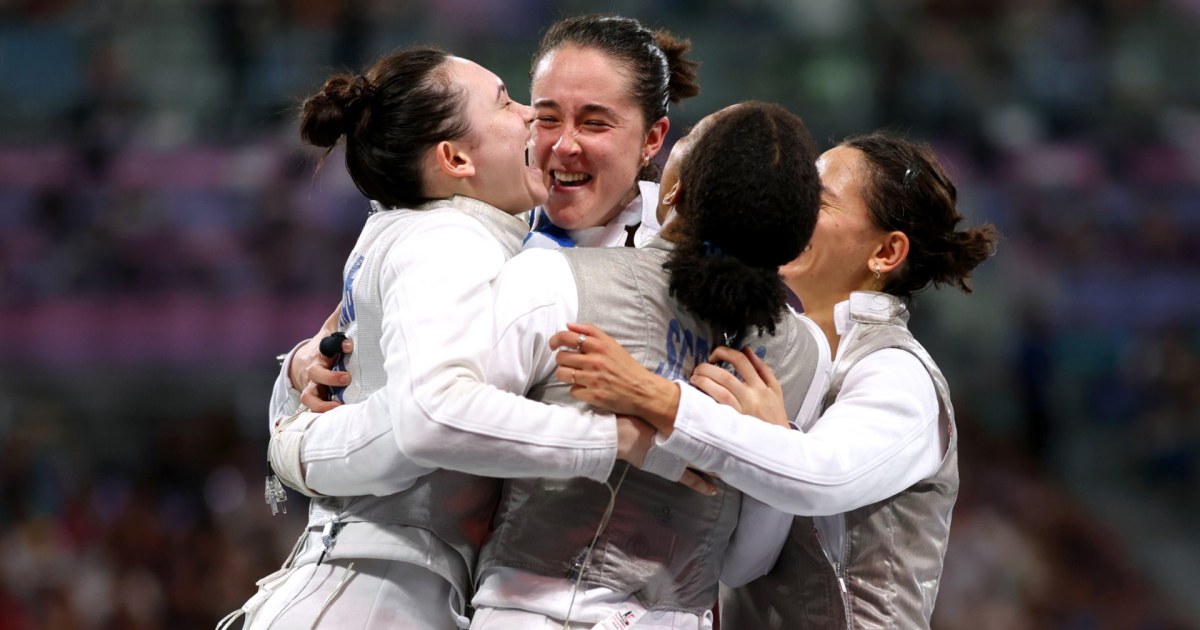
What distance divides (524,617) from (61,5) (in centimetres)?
629

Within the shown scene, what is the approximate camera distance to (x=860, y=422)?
6.39 feet

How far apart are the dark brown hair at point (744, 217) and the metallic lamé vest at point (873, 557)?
14.8 inches

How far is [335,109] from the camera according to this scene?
203 centimetres

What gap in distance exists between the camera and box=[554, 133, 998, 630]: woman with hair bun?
176cm

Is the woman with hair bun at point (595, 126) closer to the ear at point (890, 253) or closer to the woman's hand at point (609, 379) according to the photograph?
the ear at point (890, 253)

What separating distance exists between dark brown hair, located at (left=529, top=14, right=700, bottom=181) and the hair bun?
53 cm

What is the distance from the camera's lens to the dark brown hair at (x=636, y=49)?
2.44 m

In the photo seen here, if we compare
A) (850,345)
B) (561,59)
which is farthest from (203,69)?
(850,345)

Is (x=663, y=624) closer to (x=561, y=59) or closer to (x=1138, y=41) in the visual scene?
(x=561, y=59)

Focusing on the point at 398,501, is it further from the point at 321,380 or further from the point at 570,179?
the point at 570,179

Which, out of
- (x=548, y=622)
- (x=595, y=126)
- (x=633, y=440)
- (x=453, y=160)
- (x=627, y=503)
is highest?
(x=453, y=160)

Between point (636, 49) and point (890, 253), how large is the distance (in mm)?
586

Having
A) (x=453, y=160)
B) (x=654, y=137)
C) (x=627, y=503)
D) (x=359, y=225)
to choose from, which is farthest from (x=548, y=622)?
(x=359, y=225)

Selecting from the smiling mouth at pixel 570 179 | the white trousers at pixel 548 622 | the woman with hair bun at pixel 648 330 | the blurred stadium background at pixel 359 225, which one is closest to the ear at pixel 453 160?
the woman with hair bun at pixel 648 330
